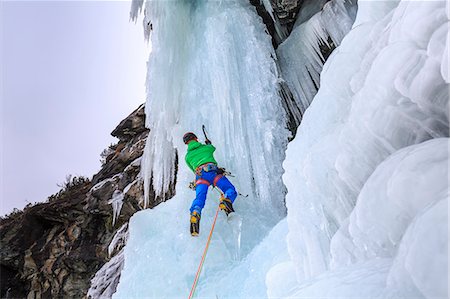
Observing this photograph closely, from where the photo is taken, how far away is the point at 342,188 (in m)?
1.48

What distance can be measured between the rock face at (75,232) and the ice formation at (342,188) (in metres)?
3.25

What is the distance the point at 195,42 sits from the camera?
526cm

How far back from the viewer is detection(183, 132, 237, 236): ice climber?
355cm

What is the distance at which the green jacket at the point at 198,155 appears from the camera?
3.91m

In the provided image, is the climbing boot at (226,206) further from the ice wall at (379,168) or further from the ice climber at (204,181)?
the ice wall at (379,168)

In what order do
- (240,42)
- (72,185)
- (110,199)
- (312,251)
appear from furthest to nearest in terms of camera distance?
(72,185) → (110,199) → (240,42) → (312,251)

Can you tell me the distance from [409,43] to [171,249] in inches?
106

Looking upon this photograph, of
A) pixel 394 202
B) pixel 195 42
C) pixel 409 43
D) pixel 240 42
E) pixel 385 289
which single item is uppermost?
pixel 195 42

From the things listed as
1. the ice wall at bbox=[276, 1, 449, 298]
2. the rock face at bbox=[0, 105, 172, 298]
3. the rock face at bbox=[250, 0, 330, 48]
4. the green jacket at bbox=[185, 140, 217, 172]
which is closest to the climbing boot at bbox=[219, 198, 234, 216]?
the green jacket at bbox=[185, 140, 217, 172]

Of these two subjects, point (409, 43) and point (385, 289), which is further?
point (409, 43)

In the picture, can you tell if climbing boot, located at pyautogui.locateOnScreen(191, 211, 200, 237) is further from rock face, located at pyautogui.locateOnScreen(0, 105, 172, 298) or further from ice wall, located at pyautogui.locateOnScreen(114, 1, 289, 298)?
rock face, located at pyautogui.locateOnScreen(0, 105, 172, 298)

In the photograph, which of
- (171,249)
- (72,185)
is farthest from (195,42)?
(72,185)

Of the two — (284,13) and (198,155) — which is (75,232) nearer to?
(198,155)

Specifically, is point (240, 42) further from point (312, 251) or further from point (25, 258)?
point (25, 258)
